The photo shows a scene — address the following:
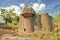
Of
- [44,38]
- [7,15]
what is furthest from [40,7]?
[7,15]

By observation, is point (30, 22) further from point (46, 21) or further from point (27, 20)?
point (46, 21)

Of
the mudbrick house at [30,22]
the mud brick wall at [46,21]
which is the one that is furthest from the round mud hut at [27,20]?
the mud brick wall at [46,21]

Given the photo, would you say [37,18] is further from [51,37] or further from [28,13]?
[51,37]

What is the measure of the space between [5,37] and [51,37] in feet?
5.10

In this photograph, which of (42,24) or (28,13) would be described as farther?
(42,24)

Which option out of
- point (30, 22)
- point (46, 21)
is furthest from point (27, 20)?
point (46, 21)

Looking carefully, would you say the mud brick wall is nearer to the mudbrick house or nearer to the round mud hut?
the mudbrick house

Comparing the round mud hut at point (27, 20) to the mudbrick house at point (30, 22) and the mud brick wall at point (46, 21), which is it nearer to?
the mudbrick house at point (30, 22)

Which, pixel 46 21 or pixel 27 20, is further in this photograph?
pixel 46 21

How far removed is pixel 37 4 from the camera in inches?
291

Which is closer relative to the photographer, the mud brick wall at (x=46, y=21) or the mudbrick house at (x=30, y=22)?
the mudbrick house at (x=30, y=22)

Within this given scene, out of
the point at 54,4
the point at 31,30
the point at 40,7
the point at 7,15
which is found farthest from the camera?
the point at 7,15

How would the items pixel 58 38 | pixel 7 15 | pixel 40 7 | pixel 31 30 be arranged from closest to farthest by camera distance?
pixel 58 38
pixel 31 30
pixel 40 7
pixel 7 15

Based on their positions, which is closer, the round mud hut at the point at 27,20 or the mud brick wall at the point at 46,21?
the round mud hut at the point at 27,20
